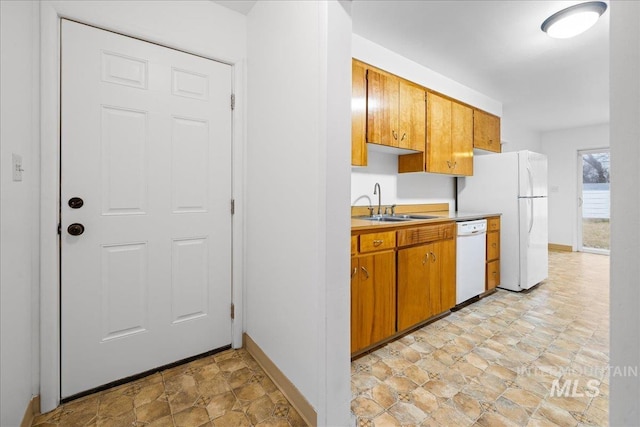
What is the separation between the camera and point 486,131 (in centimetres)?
376

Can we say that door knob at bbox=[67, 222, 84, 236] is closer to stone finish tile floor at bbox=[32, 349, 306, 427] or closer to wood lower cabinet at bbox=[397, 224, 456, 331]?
stone finish tile floor at bbox=[32, 349, 306, 427]

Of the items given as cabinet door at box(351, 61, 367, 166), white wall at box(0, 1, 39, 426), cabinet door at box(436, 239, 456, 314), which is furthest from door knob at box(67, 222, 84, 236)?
cabinet door at box(436, 239, 456, 314)

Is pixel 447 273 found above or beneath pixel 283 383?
above

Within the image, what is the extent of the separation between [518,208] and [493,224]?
1.13ft

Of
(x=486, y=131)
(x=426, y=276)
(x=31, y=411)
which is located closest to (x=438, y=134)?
(x=486, y=131)

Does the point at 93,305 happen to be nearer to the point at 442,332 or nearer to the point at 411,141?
the point at 442,332

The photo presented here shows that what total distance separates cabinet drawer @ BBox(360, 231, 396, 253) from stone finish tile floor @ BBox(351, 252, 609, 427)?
0.76 metres

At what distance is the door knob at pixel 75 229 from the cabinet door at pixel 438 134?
2.83 meters

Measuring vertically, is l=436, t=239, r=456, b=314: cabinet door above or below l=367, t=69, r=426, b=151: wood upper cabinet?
below

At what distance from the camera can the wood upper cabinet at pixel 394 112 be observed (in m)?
2.43

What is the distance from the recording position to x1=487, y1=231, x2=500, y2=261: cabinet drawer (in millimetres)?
3191

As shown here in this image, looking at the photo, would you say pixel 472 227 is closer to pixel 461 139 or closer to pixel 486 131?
pixel 461 139

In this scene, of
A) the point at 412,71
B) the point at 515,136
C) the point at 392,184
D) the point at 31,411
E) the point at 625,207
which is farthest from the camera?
the point at 515,136

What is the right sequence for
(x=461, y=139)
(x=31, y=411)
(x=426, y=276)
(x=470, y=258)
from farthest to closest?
(x=461, y=139)
(x=470, y=258)
(x=426, y=276)
(x=31, y=411)
